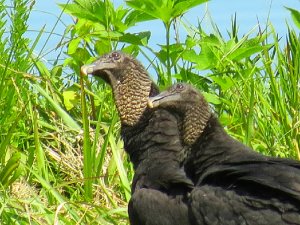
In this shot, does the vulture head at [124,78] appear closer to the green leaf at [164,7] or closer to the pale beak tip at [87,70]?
the pale beak tip at [87,70]

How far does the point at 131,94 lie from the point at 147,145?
421mm

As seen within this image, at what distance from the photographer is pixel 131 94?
7148mm

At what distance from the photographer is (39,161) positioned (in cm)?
745

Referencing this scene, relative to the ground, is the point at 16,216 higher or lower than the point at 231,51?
lower

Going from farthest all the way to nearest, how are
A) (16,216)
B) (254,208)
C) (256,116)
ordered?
(256,116) → (16,216) → (254,208)

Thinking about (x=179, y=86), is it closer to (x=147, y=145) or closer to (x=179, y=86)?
(x=179, y=86)

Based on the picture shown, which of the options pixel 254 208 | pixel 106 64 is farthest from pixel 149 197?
pixel 106 64

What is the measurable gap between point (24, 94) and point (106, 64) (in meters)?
0.89

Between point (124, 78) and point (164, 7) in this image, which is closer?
point (124, 78)

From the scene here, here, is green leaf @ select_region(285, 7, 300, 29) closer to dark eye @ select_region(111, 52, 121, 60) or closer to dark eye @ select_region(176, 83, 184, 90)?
dark eye @ select_region(111, 52, 121, 60)

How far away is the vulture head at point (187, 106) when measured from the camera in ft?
22.2

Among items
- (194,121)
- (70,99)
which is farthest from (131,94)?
(70,99)

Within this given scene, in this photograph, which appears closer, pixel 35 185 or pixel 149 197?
pixel 149 197

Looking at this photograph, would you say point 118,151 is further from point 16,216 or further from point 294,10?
point 294,10
